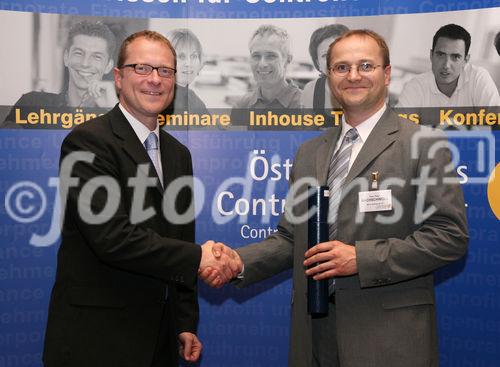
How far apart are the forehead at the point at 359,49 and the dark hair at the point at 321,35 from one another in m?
1.14

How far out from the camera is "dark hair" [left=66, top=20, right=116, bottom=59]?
3543 millimetres

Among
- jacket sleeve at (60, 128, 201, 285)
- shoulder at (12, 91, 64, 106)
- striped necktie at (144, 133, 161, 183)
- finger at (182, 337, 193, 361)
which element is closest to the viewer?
jacket sleeve at (60, 128, 201, 285)

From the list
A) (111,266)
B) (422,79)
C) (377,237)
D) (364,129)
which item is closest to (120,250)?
(111,266)

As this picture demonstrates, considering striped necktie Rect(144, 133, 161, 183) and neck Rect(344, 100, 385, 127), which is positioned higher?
neck Rect(344, 100, 385, 127)

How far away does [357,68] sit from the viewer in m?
2.46

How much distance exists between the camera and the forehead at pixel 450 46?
11.3ft

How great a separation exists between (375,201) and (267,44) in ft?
5.86

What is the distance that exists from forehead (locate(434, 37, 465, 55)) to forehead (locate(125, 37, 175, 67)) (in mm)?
1884

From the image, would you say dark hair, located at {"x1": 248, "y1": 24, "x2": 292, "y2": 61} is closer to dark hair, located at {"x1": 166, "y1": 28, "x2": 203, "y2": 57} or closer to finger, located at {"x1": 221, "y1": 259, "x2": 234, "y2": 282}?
dark hair, located at {"x1": 166, "y1": 28, "x2": 203, "y2": 57}

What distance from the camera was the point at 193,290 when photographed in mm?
2691

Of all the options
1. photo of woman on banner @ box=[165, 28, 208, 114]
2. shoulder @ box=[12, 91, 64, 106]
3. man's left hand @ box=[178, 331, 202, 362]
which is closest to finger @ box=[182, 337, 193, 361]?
man's left hand @ box=[178, 331, 202, 362]

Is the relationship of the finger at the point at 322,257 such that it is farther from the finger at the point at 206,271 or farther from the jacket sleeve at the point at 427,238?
the finger at the point at 206,271

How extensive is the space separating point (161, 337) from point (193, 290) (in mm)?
326

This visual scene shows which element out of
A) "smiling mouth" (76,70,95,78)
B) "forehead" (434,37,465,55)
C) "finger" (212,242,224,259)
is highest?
"forehead" (434,37,465,55)
